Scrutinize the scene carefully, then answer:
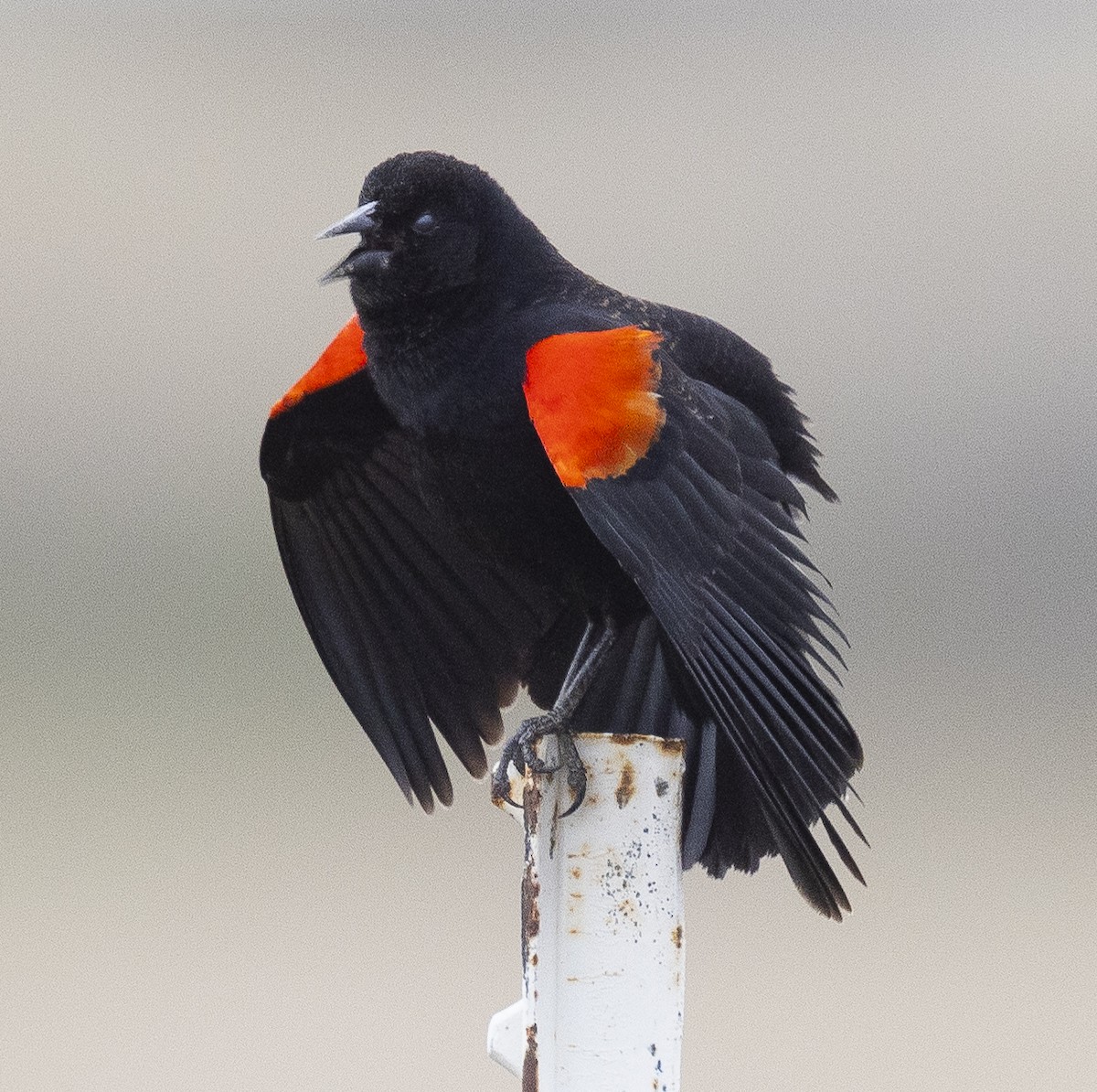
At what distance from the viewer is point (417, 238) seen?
306 cm

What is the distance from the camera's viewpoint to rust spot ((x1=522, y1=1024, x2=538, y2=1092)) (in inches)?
79.4

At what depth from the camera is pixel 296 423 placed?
333cm

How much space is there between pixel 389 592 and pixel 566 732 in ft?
3.22

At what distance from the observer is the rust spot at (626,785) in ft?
6.99

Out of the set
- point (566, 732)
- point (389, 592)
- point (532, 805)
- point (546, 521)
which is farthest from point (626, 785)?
point (389, 592)

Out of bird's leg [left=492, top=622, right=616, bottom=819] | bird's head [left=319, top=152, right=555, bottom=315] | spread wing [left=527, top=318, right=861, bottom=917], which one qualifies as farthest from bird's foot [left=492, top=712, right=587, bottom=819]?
bird's head [left=319, top=152, right=555, bottom=315]

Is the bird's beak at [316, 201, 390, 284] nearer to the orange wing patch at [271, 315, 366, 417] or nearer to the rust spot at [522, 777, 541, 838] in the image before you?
the orange wing patch at [271, 315, 366, 417]

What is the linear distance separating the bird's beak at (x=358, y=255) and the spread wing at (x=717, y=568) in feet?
1.30

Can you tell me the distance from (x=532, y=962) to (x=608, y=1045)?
5.4 inches

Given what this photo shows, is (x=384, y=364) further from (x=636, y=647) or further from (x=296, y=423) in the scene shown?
(x=636, y=647)

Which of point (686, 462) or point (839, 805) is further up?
point (686, 462)

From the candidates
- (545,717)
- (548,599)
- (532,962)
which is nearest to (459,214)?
(548,599)

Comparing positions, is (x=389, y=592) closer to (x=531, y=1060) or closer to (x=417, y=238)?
(x=417, y=238)

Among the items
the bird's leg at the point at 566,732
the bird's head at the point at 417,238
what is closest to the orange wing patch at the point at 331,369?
the bird's head at the point at 417,238
